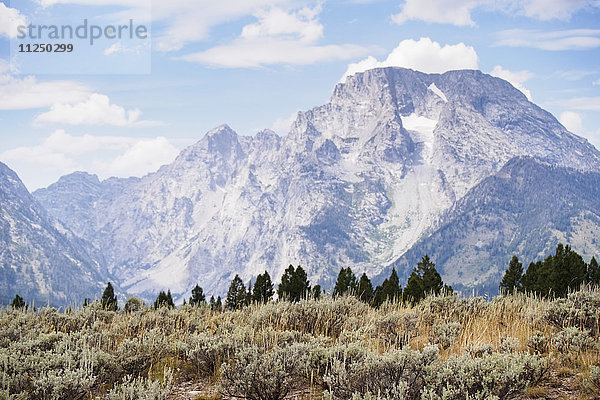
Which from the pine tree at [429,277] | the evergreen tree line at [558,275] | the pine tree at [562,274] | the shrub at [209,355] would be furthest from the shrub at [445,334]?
the pine tree at [429,277]

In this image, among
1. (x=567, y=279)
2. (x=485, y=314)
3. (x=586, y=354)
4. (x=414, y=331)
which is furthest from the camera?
(x=567, y=279)

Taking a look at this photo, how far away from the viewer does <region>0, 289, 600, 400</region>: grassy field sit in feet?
21.6

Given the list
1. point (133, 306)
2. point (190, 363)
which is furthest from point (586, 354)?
point (133, 306)

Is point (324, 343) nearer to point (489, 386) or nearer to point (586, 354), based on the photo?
point (489, 386)

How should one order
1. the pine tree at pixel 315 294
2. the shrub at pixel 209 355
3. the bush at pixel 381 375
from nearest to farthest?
the bush at pixel 381 375 → the shrub at pixel 209 355 → the pine tree at pixel 315 294

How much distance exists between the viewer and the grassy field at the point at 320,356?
658 centimetres

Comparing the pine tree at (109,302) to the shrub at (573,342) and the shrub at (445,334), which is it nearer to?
the shrub at (445,334)

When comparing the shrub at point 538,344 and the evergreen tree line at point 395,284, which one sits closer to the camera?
the shrub at point 538,344

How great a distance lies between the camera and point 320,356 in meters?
8.05

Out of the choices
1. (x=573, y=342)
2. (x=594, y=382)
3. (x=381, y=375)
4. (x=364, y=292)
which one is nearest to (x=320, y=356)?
(x=381, y=375)

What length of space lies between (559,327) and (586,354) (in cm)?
188

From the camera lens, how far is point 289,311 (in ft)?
41.1

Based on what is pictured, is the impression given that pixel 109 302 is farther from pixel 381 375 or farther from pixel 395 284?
pixel 395 284

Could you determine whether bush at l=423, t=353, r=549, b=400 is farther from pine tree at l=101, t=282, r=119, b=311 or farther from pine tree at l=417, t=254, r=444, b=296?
pine tree at l=417, t=254, r=444, b=296
